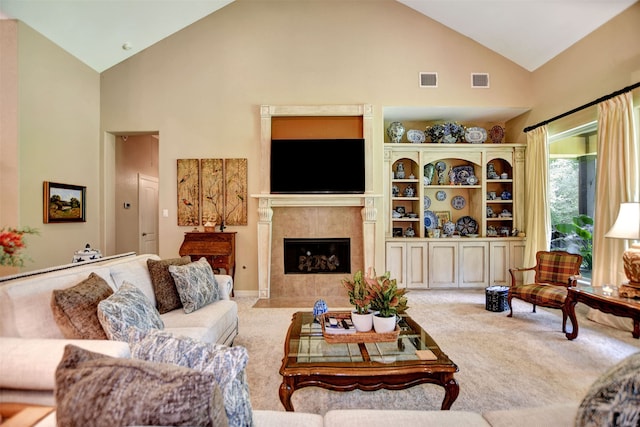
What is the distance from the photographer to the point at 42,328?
5.39 ft

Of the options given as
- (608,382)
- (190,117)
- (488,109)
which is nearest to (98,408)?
(608,382)

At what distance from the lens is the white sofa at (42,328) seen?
1.32m

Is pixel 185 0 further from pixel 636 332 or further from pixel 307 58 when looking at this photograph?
pixel 636 332

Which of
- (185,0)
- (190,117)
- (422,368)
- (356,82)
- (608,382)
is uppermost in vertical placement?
(185,0)

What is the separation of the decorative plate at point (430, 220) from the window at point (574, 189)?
162cm

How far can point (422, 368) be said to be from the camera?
5.53 ft

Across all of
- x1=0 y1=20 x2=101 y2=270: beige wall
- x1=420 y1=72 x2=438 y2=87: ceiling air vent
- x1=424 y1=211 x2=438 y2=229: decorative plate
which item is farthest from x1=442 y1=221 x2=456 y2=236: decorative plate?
x1=0 y1=20 x2=101 y2=270: beige wall

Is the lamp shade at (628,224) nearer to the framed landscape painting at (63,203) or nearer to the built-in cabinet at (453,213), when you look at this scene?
the built-in cabinet at (453,213)

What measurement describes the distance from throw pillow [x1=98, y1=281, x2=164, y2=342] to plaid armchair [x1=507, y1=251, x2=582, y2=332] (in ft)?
11.6

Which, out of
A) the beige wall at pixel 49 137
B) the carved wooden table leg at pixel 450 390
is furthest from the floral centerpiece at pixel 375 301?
the beige wall at pixel 49 137

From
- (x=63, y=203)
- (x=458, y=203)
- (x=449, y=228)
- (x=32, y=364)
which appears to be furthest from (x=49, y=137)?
(x=458, y=203)

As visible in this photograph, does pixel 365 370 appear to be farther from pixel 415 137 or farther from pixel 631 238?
pixel 415 137

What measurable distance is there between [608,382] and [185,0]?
5.52 metres

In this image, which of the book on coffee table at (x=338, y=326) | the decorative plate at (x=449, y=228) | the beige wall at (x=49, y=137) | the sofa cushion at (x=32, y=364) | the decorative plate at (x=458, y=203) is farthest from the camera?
the decorative plate at (x=458, y=203)
